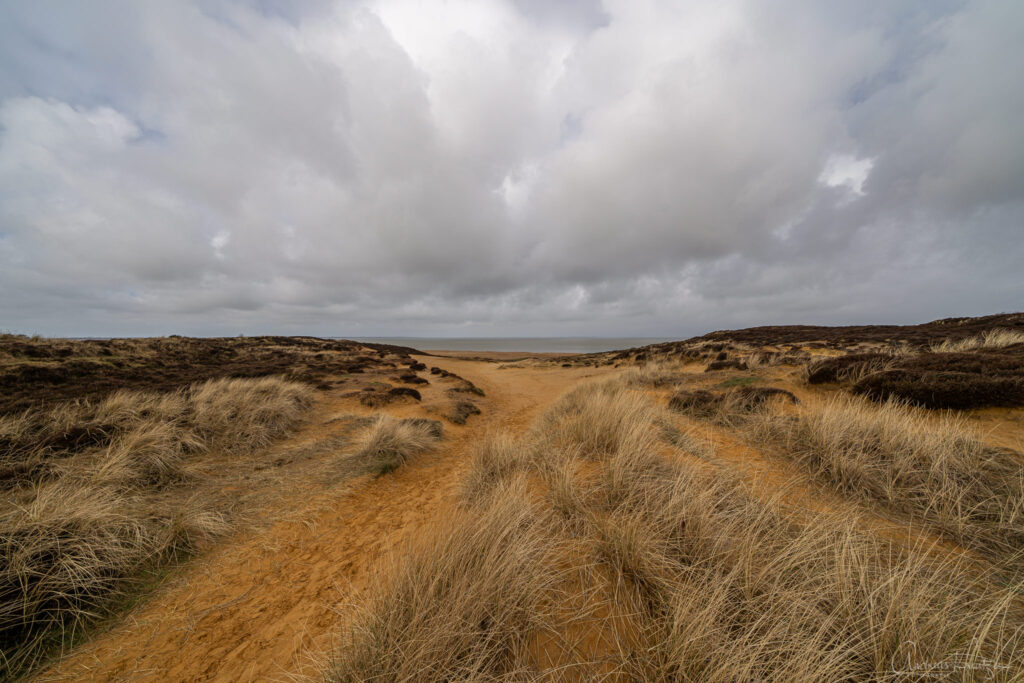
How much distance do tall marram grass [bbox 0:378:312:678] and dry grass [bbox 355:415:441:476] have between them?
2.30 metres

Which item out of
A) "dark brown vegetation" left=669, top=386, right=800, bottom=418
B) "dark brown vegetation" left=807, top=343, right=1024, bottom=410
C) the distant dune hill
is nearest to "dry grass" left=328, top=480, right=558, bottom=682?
"dark brown vegetation" left=669, top=386, right=800, bottom=418

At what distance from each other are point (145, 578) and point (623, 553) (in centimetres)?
471

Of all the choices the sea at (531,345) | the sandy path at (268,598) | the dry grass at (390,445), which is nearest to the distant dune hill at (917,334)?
the dry grass at (390,445)

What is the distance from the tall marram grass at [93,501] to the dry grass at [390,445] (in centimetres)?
230

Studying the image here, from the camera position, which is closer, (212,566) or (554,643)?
(554,643)

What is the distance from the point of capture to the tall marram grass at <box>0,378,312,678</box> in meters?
2.66

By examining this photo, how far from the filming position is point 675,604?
2098 millimetres

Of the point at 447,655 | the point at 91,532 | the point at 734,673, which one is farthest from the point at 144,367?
the point at 734,673

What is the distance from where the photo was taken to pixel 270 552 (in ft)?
12.4

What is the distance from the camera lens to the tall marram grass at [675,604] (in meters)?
1.72

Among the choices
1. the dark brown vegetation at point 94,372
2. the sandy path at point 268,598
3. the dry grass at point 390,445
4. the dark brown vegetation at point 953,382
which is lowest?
the sandy path at point 268,598

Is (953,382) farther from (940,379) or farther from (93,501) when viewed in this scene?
(93,501)

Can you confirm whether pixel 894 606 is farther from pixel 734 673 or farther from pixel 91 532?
pixel 91 532

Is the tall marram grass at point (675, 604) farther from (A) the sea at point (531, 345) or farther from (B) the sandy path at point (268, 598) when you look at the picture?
(A) the sea at point (531, 345)
